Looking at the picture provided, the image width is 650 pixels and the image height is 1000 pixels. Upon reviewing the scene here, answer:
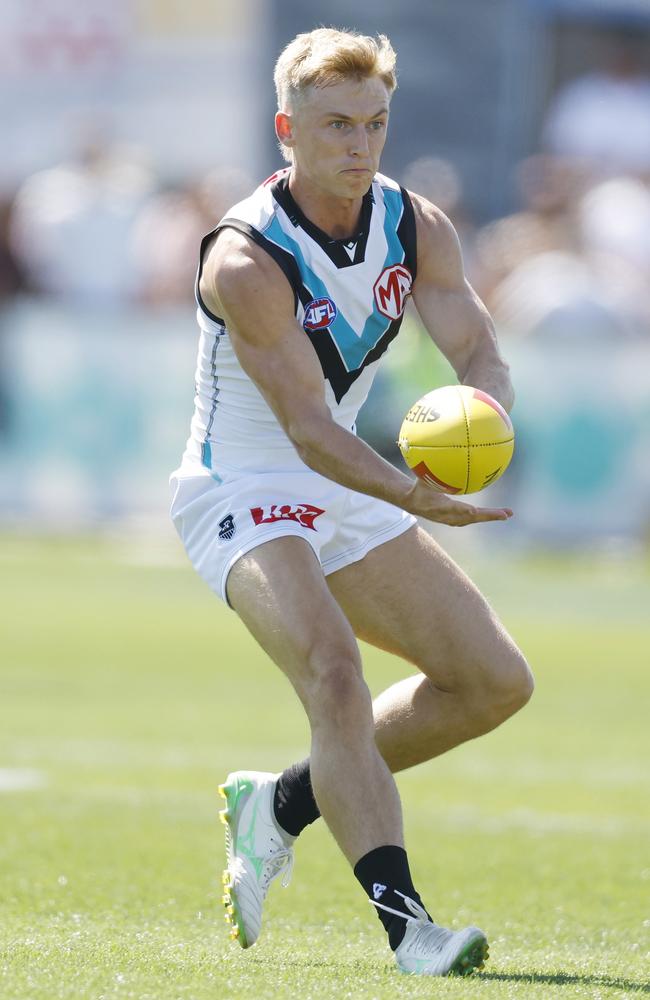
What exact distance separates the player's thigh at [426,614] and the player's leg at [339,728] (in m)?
0.39

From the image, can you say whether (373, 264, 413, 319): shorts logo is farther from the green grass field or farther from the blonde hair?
the green grass field

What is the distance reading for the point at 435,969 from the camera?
538 centimetres

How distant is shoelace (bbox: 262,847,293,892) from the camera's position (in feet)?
20.5

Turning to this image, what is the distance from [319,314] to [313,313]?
0.08ft

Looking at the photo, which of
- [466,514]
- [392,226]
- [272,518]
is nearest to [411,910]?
[466,514]

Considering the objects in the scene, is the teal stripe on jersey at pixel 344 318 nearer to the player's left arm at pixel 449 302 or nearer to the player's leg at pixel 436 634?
the player's left arm at pixel 449 302

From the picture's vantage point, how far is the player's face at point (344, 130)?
19.1ft

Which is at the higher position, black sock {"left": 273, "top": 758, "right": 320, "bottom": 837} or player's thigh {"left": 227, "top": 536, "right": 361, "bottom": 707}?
player's thigh {"left": 227, "top": 536, "right": 361, "bottom": 707}

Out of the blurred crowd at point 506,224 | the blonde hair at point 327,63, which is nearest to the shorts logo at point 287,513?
the blonde hair at point 327,63

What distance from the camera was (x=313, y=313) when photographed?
19.6ft

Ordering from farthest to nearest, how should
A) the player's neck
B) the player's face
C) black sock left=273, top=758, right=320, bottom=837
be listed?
black sock left=273, top=758, right=320, bottom=837
the player's neck
the player's face

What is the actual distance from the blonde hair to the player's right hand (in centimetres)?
132

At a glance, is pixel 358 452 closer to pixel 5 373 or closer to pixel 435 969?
pixel 435 969

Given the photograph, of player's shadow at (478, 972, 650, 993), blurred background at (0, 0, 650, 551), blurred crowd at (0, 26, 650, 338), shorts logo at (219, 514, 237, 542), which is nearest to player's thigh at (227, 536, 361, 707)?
shorts logo at (219, 514, 237, 542)
